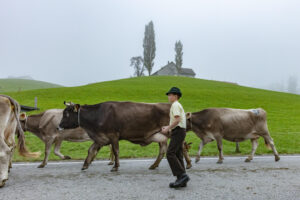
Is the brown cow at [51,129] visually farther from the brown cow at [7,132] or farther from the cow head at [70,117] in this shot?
the brown cow at [7,132]

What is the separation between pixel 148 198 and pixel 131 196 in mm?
346

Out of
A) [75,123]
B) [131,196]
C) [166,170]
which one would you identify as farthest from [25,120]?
[131,196]

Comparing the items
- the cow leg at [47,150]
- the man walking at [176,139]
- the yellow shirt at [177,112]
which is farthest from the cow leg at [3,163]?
the yellow shirt at [177,112]

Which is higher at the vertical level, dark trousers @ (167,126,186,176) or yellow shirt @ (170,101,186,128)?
yellow shirt @ (170,101,186,128)

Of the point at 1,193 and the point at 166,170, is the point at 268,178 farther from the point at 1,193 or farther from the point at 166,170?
the point at 1,193

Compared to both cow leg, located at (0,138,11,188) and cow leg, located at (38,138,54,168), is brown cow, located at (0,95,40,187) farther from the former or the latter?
cow leg, located at (38,138,54,168)

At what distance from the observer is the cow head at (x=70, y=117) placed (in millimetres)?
8117

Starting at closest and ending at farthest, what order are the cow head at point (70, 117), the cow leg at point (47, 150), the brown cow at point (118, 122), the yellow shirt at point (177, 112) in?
the yellow shirt at point (177, 112) → the brown cow at point (118, 122) → the cow leg at point (47, 150) → the cow head at point (70, 117)

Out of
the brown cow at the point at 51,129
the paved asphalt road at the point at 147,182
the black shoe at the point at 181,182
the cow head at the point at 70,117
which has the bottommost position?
the paved asphalt road at the point at 147,182

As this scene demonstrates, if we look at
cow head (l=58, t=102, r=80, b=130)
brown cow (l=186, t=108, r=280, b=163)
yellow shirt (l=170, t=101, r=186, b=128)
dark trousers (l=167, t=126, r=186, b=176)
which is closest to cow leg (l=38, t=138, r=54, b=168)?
cow head (l=58, t=102, r=80, b=130)

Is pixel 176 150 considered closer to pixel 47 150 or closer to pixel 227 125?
pixel 227 125

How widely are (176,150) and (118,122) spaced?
8.50ft

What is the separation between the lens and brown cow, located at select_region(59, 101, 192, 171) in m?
7.69

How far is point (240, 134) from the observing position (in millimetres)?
9852
